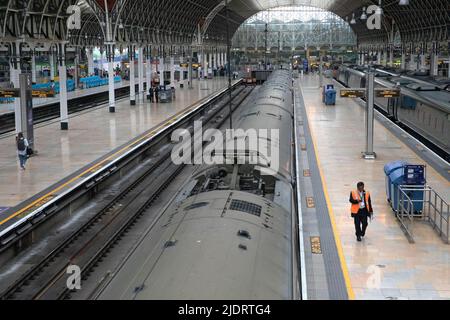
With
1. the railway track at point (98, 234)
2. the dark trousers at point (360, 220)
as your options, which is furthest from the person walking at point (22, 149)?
the dark trousers at point (360, 220)

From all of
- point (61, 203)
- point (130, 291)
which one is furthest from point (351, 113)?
point (130, 291)

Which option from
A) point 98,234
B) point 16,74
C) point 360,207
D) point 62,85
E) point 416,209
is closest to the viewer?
point 360,207

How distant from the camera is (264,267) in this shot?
646cm

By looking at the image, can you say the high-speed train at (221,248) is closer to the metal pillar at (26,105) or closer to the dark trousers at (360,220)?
the dark trousers at (360,220)

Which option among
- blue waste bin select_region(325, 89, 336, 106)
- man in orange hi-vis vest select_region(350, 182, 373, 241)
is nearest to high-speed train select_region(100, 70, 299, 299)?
man in orange hi-vis vest select_region(350, 182, 373, 241)

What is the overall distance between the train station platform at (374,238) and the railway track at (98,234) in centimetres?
513

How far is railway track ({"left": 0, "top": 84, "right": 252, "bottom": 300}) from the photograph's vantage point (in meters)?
12.9

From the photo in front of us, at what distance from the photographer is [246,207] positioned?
823 centimetres

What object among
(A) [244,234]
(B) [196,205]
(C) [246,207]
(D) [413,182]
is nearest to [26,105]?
(D) [413,182]

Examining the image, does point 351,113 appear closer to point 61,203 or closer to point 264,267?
point 61,203

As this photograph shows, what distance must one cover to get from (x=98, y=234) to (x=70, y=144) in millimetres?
12298

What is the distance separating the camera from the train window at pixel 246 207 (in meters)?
8.09

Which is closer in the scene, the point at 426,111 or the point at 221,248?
the point at 221,248

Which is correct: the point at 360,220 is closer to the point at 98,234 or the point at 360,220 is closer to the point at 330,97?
the point at 98,234
